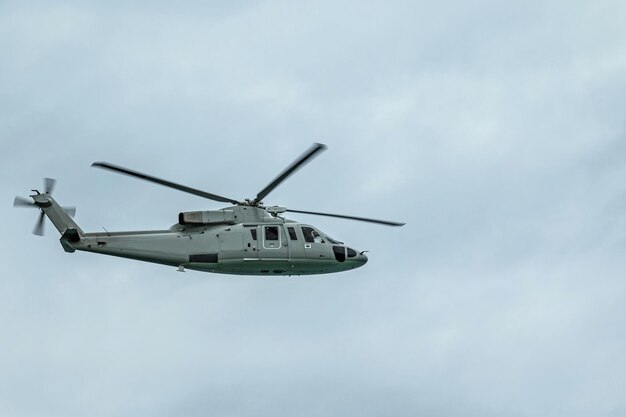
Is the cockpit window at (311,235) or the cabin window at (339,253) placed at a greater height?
the cockpit window at (311,235)

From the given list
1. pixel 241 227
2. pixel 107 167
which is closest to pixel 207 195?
pixel 241 227

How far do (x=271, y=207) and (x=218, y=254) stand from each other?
480cm

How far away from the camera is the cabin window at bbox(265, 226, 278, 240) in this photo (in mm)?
67000

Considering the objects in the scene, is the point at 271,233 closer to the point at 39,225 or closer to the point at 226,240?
the point at 226,240

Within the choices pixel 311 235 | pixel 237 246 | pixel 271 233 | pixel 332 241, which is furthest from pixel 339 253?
pixel 237 246

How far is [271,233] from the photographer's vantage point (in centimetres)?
6725

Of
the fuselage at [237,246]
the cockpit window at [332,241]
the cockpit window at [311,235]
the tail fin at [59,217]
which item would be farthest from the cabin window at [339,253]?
the tail fin at [59,217]

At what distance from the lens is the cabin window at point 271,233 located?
67.0 meters

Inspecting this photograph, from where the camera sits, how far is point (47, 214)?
65375mm

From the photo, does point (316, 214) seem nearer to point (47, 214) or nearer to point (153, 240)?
point (153, 240)

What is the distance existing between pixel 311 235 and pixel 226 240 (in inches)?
193

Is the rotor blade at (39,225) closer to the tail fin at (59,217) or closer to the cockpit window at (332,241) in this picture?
the tail fin at (59,217)

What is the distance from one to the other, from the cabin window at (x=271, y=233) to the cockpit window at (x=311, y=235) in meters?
1.65

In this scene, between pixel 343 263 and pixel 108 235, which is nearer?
pixel 108 235
